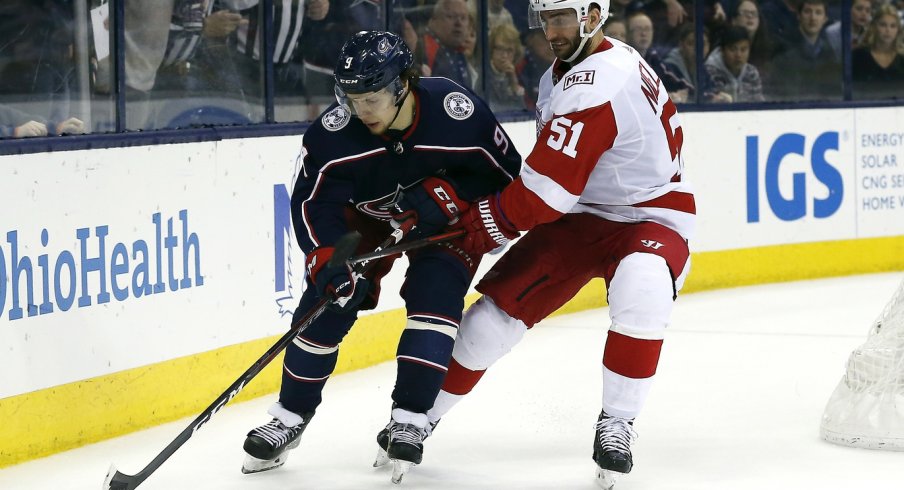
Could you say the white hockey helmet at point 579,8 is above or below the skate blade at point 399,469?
above

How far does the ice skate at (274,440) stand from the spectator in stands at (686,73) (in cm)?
368

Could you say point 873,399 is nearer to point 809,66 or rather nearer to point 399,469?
point 399,469

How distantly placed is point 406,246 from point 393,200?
17 centimetres

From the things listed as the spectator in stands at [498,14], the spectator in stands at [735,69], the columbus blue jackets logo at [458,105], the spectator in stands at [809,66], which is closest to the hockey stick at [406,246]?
the columbus blue jackets logo at [458,105]

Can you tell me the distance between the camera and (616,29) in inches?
256

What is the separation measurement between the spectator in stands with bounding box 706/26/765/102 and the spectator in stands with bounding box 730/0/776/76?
0.03m

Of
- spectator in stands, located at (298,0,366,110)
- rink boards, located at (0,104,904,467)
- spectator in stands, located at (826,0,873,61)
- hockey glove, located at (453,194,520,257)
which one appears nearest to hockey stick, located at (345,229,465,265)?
hockey glove, located at (453,194,520,257)

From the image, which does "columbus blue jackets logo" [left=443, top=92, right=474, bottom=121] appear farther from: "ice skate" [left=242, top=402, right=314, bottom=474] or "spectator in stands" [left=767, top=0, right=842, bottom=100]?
"spectator in stands" [left=767, top=0, right=842, bottom=100]

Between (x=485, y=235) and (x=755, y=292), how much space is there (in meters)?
3.56

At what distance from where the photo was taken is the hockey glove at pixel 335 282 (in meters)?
3.25

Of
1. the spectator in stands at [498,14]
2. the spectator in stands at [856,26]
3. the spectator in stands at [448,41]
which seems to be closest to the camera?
the spectator in stands at [448,41]

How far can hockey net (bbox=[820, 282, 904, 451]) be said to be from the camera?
12.1 ft

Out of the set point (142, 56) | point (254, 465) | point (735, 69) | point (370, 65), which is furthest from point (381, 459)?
point (735, 69)

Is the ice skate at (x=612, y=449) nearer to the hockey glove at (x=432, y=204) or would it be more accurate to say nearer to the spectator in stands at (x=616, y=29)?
the hockey glove at (x=432, y=204)
